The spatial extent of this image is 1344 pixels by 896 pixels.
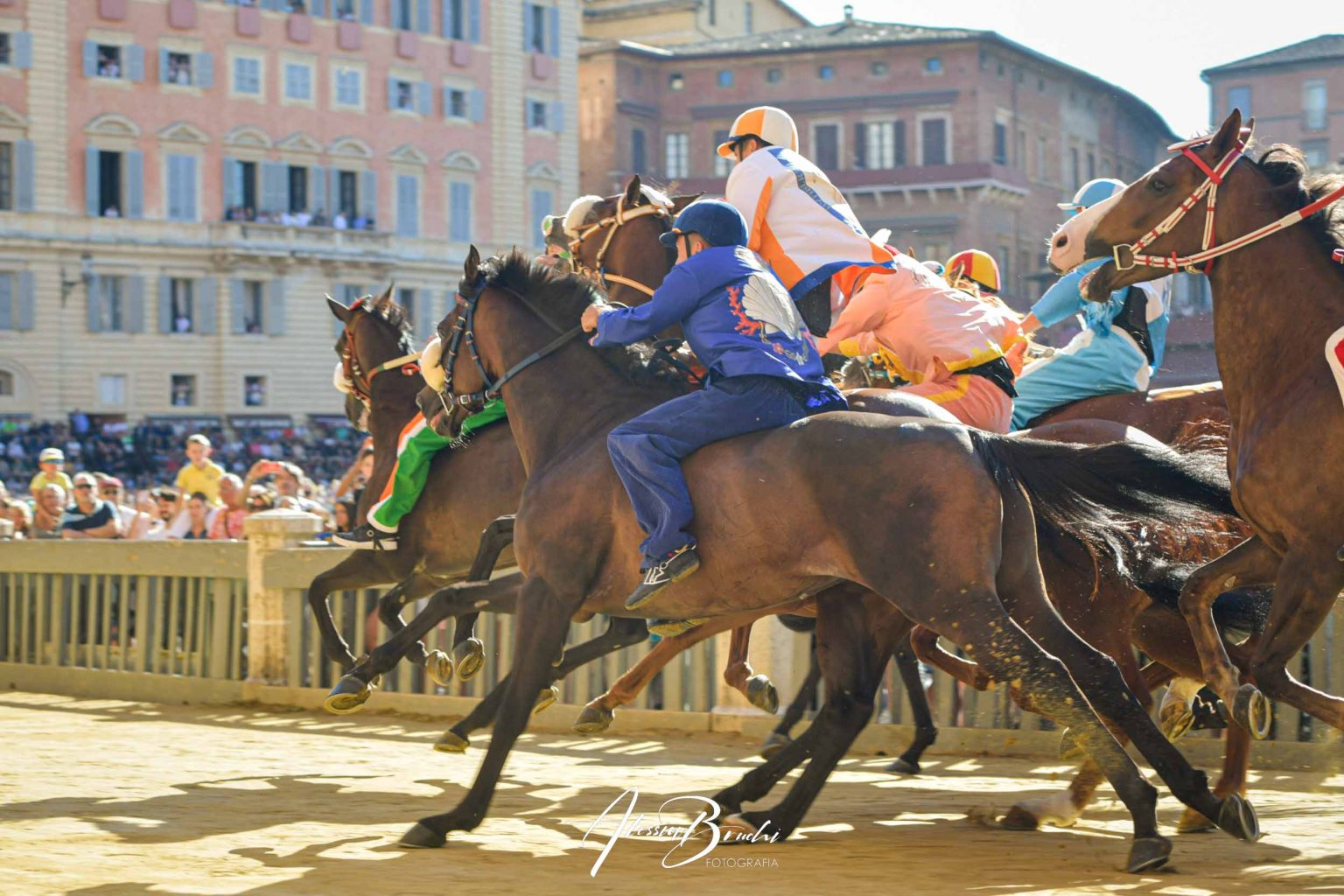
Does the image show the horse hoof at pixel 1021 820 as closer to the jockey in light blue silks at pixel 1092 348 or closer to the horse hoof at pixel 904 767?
the horse hoof at pixel 904 767

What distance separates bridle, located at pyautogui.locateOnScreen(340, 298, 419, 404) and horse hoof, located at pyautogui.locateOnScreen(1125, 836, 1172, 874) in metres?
6.21

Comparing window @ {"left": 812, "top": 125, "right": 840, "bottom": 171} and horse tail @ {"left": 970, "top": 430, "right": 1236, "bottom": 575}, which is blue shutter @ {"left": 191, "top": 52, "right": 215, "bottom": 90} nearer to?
window @ {"left": 812, "top": 125, "right": 840, "bottom": 171}

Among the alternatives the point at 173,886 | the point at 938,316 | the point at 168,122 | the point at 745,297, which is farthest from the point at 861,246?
the point at 168,122

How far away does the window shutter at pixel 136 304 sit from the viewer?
53.1m

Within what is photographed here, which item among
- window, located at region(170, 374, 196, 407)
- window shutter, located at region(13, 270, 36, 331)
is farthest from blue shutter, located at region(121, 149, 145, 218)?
window, located at region(170, 374, 196, 407)

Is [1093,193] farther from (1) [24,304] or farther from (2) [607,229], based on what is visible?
(1) [24,304]

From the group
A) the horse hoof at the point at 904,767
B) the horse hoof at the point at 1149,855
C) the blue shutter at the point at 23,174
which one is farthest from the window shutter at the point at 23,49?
the horse hoof at the point at 1149,855

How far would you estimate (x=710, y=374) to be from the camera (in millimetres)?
7000

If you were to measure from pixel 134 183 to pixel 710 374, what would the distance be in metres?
50.1

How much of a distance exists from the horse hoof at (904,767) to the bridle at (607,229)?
3.04 meters

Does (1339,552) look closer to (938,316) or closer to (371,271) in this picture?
(938,316)

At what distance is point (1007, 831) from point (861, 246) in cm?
276

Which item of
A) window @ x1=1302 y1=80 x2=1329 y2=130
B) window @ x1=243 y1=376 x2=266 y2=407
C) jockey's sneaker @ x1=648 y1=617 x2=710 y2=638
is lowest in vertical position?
jockey's sneaker @ x1=648 y1=617 x2=710 y2=638

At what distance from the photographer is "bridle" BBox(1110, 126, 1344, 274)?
6.75m
